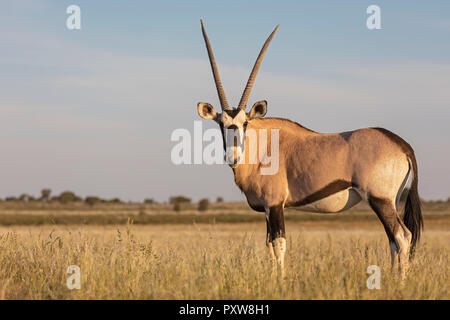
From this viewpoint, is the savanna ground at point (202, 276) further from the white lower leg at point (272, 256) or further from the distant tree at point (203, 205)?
the distant tree at point (203, 205)

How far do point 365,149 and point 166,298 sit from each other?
14.7 feet

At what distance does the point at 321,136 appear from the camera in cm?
1030

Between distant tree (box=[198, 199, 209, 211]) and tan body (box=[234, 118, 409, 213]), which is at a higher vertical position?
tan body (box=[234, 118, 409, 213])

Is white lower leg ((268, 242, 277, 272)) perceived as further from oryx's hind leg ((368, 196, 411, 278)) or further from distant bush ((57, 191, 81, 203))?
distant bush ((57, 191, 81, 203))

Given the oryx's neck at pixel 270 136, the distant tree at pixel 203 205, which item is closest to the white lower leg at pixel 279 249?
the oryx's neck at pixel 270 136

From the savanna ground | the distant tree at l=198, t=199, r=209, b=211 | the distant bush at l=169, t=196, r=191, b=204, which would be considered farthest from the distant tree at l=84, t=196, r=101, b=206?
the savanna ground

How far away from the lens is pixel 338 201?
9719mm

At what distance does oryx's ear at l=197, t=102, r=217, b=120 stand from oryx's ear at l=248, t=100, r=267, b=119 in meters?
0.67

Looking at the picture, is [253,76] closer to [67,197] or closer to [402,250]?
[402,250]

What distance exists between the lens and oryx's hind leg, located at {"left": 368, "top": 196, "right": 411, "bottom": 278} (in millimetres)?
9258

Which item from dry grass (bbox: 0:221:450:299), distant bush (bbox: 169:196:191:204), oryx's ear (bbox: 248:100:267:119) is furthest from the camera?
distant bush (bbox: 169:196:191:204)

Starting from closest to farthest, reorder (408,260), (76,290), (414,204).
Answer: (76,290) < (408,260) < (414,204)
